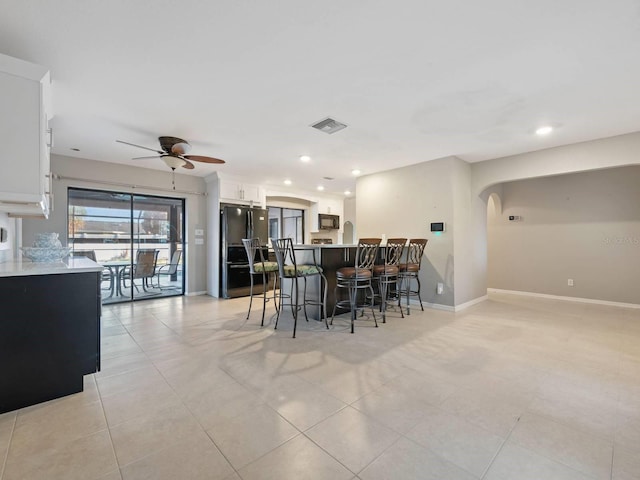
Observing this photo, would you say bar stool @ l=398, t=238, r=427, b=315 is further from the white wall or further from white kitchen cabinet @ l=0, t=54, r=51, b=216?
the white wall

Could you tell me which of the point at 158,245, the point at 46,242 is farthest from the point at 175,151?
the point at 158,245

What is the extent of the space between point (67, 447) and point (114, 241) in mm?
4368

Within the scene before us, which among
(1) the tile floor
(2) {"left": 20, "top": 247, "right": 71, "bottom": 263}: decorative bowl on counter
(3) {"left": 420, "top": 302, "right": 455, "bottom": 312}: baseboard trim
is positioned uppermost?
(2) {"left": 20, "top": 247, "right": 71, "bottom": 263}: decorative bowl on counter

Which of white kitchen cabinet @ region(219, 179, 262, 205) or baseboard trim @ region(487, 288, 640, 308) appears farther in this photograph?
white kitchen cabinet @ region(219, 179, 262, 205)

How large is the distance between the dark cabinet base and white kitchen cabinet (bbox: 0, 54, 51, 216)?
603 mm

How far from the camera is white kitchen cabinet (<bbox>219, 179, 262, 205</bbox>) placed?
5621 mm

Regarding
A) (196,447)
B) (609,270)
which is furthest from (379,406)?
(609,270)

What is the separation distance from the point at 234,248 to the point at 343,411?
4277mm

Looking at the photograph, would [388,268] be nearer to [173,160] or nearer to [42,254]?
[173,160]

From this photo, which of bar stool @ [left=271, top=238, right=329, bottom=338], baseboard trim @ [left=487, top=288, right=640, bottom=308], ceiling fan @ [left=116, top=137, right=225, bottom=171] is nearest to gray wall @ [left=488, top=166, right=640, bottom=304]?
baseboard trim @ [left=487, top=288, right=640, bottom=308]

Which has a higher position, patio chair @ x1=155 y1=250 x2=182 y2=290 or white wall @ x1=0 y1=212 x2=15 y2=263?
white wall @ x1=0 y1=212 x2=15 y2=263

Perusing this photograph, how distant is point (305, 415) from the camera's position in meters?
1.77

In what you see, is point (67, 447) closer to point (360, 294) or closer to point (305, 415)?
point (305, 415)

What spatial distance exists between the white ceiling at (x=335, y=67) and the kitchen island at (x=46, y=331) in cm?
159
